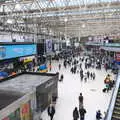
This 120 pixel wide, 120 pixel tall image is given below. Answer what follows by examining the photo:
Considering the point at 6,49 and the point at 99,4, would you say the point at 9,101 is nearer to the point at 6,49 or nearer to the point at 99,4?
the point at 6,49

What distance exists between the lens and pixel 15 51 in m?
15.3

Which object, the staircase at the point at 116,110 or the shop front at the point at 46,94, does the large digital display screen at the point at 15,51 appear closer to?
the shop front at the point at 46,94

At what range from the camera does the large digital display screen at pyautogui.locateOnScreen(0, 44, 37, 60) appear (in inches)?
543

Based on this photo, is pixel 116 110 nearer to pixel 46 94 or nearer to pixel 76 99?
pixel 76 99

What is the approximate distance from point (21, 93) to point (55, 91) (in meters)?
4.91

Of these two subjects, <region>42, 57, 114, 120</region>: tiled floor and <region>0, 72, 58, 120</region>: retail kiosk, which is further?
<region>42, 57, 114, 120</region>: tiled floor

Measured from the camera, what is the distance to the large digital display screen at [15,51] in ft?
45.3

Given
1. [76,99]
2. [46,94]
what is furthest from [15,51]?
[76,99]

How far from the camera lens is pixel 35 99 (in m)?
10.6

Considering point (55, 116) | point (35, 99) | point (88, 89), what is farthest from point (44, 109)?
point (88, 89)

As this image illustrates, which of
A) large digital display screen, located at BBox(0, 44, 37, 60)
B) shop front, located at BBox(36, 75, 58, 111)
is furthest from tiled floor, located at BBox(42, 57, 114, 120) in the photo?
large digital display screen, located at BBox(0, 44, 37, 60)

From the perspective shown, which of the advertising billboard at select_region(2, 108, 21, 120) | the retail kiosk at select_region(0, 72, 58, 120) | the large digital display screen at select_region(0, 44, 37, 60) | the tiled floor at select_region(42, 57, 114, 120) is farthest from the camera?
the large digital display screen at select_region(0, 44, 37, 60)

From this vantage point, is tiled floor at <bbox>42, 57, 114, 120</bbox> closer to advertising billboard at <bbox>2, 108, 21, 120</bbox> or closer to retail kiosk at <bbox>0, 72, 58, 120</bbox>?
retail kiosk at <bbox>0, 72, 58, 120</bbox>

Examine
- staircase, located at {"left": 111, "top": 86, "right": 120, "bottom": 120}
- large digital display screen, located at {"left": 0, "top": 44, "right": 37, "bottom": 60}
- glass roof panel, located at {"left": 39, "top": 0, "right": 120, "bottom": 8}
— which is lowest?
staircase, located at {"left": 111, "top": 86, "right": 120, "bottom": 120}
